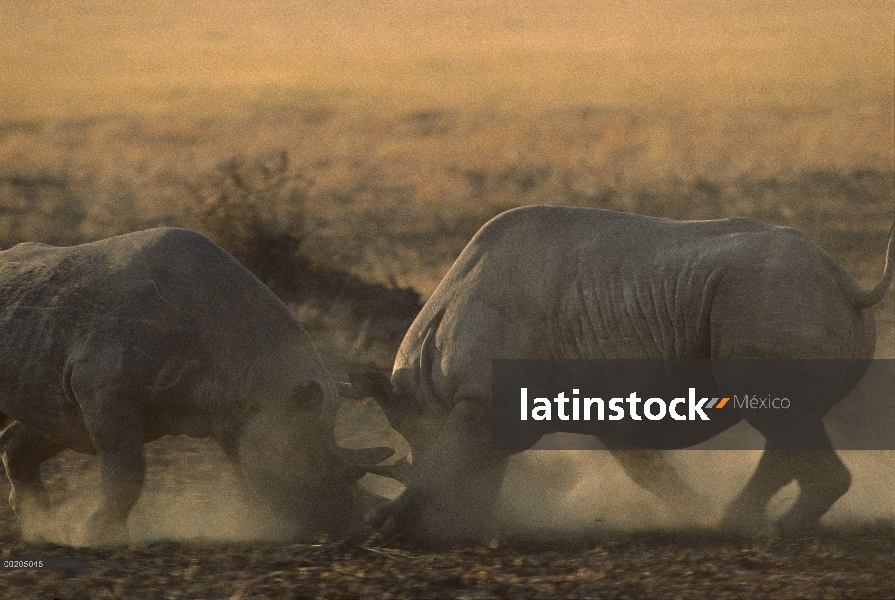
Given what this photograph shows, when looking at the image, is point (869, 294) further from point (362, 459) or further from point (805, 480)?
point (362, 459)

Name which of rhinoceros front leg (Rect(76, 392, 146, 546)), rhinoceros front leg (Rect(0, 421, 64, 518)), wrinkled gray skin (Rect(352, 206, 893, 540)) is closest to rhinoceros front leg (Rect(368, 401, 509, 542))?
wrinkled gray skin (Rect(352, 206, 893, 540))

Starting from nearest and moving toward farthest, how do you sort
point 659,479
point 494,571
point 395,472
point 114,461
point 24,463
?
point 494,571 → point 114,461 → point 395,472 → point 659,479 → point 24,463

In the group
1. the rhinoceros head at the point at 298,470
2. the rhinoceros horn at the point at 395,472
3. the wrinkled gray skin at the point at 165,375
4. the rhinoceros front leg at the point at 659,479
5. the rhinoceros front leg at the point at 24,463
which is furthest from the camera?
the rhinoceros front leg at the point at 24,463

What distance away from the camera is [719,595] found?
17.8ft

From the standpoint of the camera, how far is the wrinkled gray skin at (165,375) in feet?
23.0

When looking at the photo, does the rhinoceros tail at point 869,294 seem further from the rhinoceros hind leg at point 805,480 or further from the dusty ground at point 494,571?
the dusty ground at point 494,571

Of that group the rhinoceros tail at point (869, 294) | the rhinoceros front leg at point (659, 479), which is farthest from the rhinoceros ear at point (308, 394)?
the rhinoceros tail at point (869, 294)

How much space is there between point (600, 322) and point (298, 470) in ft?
6.88

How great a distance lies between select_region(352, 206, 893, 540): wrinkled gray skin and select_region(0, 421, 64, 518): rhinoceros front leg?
2.40 meters

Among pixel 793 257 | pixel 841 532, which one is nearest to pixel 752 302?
pixel 793 257

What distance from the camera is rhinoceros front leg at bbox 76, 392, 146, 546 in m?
6.94

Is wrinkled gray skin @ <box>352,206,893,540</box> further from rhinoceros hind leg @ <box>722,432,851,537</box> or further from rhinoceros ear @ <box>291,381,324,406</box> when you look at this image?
rhinoceros ear @ <box>291,381,324,406</box>

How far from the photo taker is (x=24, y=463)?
8109mm

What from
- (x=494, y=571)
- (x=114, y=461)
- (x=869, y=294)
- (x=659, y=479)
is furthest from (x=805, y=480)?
(x=114, y=461)
